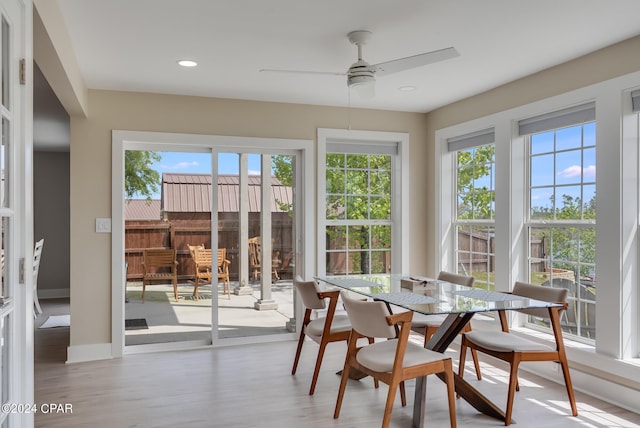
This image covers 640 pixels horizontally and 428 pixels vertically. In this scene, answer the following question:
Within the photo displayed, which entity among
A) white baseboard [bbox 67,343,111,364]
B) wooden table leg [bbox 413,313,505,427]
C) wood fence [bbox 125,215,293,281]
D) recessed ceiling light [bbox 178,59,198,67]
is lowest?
white baseboard [bbox 67,343,111,364]

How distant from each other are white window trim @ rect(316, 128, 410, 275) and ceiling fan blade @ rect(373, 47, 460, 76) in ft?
6.90

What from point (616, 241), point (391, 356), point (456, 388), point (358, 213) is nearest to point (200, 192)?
point (358, 213)

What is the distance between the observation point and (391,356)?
294 cm

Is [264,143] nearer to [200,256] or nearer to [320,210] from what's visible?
[320,210]

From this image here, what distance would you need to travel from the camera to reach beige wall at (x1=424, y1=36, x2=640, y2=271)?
3.50 meters

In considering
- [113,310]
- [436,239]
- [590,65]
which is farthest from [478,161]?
[113,310]

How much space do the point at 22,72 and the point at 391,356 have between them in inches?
90.8

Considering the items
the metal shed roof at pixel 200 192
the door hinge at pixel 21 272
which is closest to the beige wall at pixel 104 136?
the metal shed roof at pixel 200 192

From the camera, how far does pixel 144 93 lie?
15.8 ft

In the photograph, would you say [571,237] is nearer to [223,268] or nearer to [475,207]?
[475,207]

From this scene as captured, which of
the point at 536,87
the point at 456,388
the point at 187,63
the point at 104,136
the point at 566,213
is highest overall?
the point at 187,63

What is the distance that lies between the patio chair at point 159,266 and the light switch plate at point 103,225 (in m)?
0.45

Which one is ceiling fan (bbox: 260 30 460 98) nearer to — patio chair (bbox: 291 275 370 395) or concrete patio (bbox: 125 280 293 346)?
patio chair (bbox: 291 275 370 395)

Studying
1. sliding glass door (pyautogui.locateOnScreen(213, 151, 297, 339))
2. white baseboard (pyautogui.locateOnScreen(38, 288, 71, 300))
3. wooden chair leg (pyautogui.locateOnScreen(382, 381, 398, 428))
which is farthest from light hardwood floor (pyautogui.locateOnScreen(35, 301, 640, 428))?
white baseboard (pyautogui.locateOnScreen(38, 288, 71, 300))
